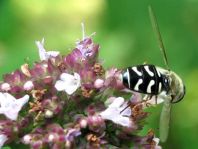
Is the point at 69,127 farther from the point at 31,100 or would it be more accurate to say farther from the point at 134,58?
the point at 134,58

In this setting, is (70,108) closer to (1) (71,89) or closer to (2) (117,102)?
(1) (71,89)

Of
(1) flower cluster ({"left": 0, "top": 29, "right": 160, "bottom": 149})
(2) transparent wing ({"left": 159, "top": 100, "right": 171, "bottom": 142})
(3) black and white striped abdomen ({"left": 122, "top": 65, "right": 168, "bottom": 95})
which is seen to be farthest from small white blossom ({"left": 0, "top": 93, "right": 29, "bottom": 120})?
(2) transparent wing ({"left": 159, "top": 100, "right": 171, "bottom": 142})

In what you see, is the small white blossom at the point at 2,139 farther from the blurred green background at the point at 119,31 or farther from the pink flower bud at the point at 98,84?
the blurred green background at the point at 119,31

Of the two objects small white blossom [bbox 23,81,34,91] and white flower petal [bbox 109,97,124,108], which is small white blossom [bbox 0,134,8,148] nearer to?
small white blossom [bbox 23,81,34,91]

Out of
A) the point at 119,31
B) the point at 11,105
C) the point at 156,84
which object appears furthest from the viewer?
the point at 119,31

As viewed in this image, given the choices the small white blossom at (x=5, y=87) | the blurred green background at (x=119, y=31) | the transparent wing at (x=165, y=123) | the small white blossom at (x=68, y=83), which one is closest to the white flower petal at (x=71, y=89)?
the small white blossom at (x=68, y=83)

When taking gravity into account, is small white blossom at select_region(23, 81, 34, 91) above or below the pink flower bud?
above

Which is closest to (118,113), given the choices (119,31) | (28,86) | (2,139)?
(28,86)
